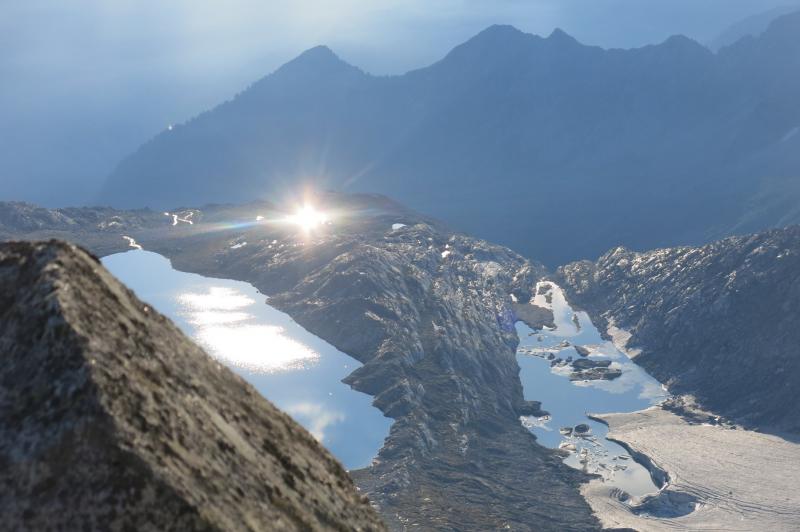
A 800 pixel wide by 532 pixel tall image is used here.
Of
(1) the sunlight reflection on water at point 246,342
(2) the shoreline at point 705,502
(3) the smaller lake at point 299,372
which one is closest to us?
(3) the smaller lake at point 299,372

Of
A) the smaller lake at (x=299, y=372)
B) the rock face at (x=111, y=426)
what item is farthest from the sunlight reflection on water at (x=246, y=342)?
the rock face at (x=111, y=426)

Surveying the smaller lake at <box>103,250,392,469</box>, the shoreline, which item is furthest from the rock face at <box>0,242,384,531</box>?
the shoreline

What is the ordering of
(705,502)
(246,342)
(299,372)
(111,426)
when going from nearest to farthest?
(111,426) → (299,372) → (246,342) → (705,502)

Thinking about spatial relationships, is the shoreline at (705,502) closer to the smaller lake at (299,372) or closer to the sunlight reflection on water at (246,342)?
the smaller lake at (299,372)

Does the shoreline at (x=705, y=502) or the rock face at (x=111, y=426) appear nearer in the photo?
the rock face at (x=111, y=426)

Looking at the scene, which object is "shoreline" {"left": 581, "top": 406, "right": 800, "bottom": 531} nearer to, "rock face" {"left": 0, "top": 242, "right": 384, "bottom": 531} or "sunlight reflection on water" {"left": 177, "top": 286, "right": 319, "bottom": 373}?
"sunlight reflection on water" {"left": 177, "top": 286, "right": 319, "bottom": 373}

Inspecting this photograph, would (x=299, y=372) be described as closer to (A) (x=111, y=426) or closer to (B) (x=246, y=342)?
(B) (x=246, y=342)

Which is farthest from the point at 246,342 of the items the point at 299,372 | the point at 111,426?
the point at 111,426

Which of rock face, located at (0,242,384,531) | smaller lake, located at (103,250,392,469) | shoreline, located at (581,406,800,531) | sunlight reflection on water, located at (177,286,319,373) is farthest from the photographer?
shoreline, located at (581,406,800,531)

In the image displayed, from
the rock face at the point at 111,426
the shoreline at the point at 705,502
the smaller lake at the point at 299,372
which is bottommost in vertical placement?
the rock face at the point at 111,426
